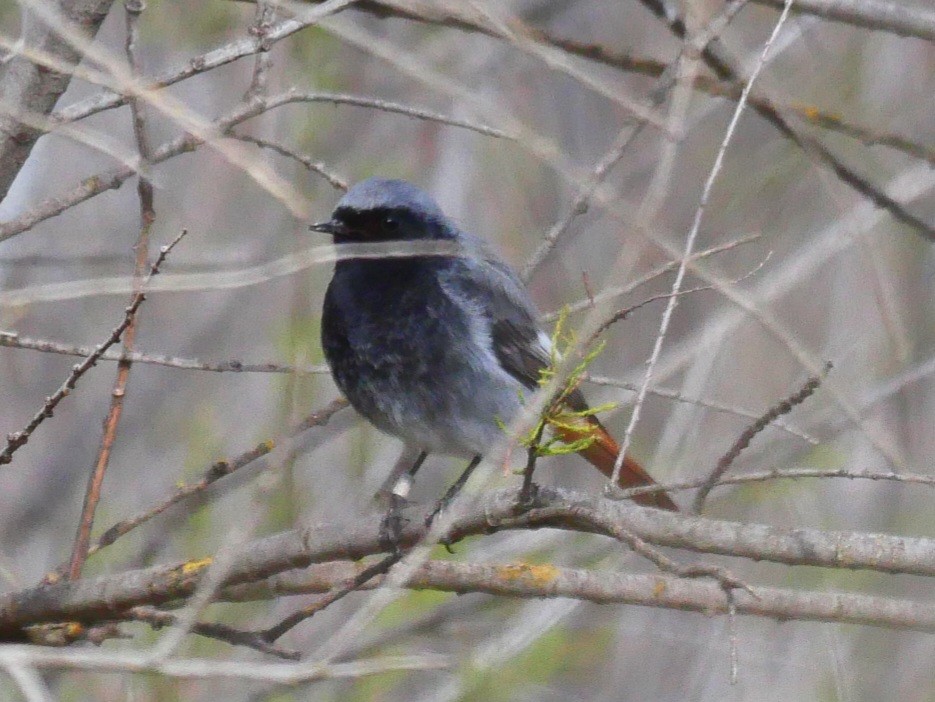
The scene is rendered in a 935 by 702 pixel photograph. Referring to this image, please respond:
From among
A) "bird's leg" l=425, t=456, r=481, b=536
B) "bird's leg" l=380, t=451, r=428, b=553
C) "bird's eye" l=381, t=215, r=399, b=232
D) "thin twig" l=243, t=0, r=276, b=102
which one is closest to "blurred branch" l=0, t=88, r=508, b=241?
"thin twig" l=243, t=0, r=276, b=102

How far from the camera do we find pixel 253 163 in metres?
1.93

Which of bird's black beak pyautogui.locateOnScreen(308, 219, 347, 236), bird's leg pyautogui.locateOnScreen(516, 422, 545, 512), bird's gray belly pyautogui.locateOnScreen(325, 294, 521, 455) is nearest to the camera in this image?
bird's leg pyautogui.locateOnScreen(516, 422, 545, 512)

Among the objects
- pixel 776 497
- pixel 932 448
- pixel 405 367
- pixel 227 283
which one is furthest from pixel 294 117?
pixel 227 283

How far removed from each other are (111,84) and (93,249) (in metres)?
4.51

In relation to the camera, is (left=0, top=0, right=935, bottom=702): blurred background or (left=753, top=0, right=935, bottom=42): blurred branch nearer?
(left=753, top=0, right=935, bottom=42): blurred branch

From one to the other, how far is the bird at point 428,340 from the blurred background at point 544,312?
17cm

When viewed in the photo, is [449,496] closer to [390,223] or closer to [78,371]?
[390,223]

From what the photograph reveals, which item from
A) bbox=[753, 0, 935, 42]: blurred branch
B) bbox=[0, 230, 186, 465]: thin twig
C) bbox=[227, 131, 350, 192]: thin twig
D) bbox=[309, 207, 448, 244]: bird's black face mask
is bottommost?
bbox=[0, 230, 186, 465]: thin twig

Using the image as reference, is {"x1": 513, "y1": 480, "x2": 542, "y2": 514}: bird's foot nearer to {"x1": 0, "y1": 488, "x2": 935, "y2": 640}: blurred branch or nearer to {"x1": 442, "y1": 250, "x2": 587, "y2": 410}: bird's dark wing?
{"x1": 0, "y1": 488, "x2": 935, "y2": 640}: blurred branch

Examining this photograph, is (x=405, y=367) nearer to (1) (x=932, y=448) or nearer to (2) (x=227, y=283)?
(2) (x=227, y=283)

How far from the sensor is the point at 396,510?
3.37 meters

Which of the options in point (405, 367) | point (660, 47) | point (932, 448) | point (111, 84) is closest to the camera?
point (111, 84)

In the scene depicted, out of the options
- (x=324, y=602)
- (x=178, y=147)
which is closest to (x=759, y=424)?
(x=324, y=602)

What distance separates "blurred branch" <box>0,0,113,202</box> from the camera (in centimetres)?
269
